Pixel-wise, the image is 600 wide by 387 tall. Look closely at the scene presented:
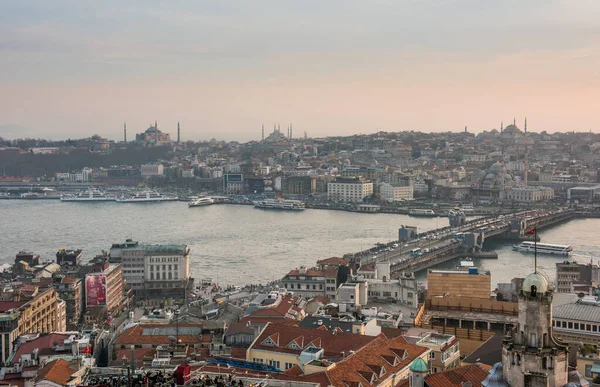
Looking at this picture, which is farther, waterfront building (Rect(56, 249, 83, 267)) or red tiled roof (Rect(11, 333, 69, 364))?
waterfront building (Rect(56, 249, 83, 267))

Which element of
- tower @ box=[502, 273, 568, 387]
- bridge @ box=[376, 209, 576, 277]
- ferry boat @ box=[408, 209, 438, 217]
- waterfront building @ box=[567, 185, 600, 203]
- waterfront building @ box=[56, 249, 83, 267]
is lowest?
ferry boat @ box=[408, 209, 438, 217]

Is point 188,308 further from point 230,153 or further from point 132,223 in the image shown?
point 230,153

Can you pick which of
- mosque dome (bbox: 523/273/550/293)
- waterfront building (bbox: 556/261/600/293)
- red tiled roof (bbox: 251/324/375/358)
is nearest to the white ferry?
waterfront building (bbox: 556/261/600/293)

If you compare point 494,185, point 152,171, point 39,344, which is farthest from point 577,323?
point 152,171

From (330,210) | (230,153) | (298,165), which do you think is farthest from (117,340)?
(230,153)

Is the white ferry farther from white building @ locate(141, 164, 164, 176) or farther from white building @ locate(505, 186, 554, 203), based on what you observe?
white building @ locate(141, 164, 164, 176)

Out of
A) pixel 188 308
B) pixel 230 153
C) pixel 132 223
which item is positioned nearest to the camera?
pixel 188 308

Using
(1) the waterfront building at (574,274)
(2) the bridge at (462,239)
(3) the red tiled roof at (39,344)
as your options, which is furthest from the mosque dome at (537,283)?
(2) the bridge at (462,239)
